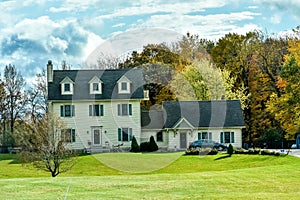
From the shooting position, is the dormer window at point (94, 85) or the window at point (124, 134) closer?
the window at point (124, 134)

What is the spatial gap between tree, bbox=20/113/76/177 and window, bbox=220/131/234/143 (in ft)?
60.4

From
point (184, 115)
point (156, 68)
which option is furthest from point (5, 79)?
point (184, 115)

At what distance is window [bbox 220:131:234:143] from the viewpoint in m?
56.3

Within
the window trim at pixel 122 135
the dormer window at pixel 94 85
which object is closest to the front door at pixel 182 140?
the window trim at pixel 122 135

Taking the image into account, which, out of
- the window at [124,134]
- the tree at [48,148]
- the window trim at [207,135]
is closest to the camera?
the tree at [48,148]

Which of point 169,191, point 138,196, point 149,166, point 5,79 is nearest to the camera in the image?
point 138,196

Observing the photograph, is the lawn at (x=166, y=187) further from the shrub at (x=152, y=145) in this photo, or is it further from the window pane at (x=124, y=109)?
the window pane at (x=124, y=109)

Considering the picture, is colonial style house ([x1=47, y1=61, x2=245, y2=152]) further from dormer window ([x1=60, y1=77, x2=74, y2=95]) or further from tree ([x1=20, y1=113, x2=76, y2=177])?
tree ([x1=20, y1=113, x2=76, y2=177])

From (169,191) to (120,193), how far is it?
62.5 inches

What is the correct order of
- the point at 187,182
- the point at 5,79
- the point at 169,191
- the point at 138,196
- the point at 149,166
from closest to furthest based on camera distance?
the point at 138,196 → the point at 169,191 → the point at 187,182 → the point at 149,166 → the point at 5,79

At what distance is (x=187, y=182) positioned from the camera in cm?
2205

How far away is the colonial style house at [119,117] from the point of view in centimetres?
5569

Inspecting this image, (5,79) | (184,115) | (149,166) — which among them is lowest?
(149,166)

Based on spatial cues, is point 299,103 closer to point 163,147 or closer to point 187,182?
point 163,147
